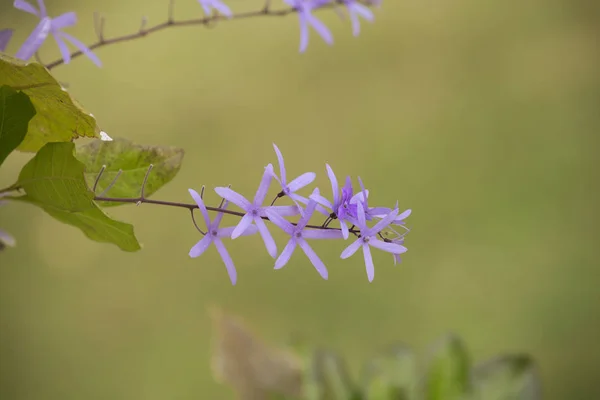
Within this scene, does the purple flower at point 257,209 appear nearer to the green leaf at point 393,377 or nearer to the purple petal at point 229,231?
the purple petal at point 229,231

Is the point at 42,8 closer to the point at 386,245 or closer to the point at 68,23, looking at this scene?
the point at 68,23

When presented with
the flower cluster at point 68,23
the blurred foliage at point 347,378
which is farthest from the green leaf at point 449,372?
the flower cluster at point 68,23

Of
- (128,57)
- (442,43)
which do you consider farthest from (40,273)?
(442,43)

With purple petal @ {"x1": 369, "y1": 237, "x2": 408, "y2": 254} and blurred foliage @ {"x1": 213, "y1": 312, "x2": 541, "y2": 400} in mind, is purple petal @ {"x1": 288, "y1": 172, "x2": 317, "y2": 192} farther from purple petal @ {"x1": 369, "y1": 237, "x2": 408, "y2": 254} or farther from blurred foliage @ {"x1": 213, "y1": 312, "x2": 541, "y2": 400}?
blurred foliage @ {"x1": 213, "y1": 312, "x2": 541, "y2": 400}

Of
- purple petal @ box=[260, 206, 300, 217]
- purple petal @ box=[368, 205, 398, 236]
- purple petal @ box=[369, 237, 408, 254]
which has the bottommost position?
purple petal @ box=[260, 206, 300, 217]

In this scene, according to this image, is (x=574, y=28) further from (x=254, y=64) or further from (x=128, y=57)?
(x=128, y=57)

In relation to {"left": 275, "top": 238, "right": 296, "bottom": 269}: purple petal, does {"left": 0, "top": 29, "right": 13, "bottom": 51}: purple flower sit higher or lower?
lower

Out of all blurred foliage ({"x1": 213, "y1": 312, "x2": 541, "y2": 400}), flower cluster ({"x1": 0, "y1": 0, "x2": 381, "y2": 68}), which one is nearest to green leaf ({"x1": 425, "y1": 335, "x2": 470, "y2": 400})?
blurred foliage ({"x1": 213, "y1": 312, "x2": 541, "y2": 400})
